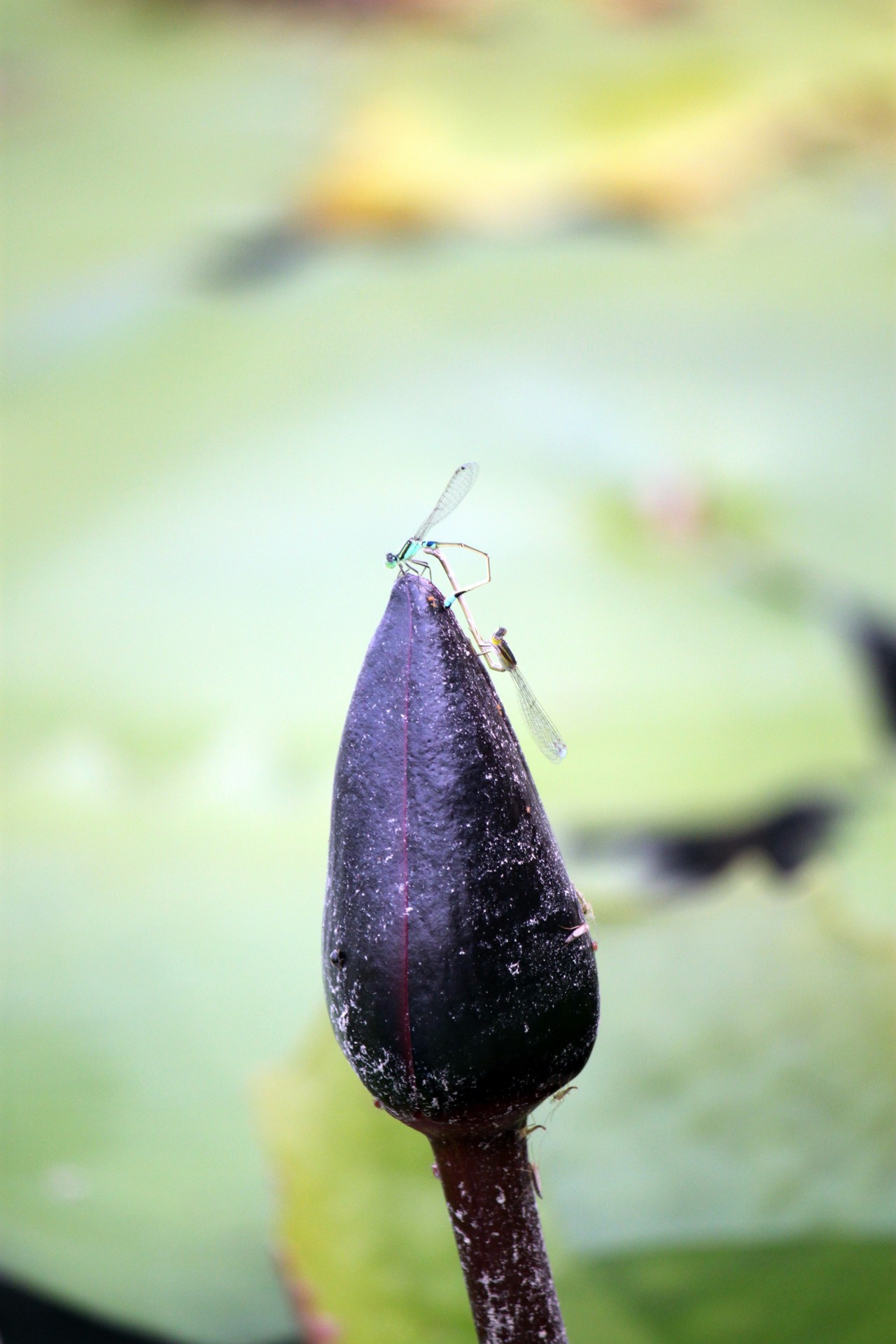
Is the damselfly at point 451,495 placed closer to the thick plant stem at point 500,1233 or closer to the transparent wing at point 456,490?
the transparent wing at point 456,490

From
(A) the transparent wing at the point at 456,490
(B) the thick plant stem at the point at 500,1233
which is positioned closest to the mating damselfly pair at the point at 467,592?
(A) the transparent wing at the point at 456,490

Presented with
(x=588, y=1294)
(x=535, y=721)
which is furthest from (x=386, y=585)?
(x=588, y=1294)

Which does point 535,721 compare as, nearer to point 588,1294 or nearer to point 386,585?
point 588,1294

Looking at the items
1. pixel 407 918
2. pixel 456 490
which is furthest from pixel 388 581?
pixel 407 918

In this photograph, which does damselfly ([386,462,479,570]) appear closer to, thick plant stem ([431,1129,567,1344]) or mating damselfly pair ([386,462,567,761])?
mating damselfly pair ([386,462,567,761])

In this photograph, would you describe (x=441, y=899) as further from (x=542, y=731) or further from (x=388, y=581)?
(x=388, y=581)

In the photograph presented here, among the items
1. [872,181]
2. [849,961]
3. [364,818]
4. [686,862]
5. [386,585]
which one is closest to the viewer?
[364,818]
